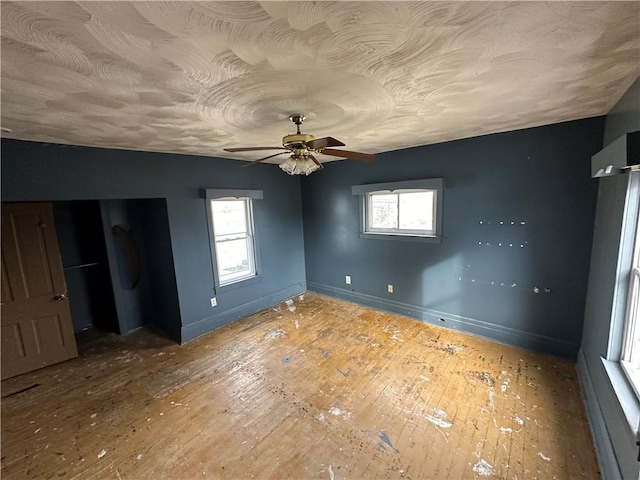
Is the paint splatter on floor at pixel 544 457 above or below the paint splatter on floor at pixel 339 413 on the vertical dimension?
below

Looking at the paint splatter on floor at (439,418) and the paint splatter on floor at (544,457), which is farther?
the paint splatter on floor at (439,418)

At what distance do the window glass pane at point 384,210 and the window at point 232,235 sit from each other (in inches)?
68.9

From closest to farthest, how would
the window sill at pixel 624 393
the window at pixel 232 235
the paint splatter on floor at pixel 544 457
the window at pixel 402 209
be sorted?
the window sill at pixel 624 393 → the paint splatter on floor at pixel 544 457 → the window at pixel 402 209 → the window at pixel 232 235

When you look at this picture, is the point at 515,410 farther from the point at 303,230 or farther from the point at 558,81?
the point at 303,230

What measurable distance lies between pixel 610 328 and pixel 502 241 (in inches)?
51.3

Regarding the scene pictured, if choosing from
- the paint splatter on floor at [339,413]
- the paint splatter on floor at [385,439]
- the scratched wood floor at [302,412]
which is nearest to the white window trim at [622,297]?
the scratched wood floor at [302,412]

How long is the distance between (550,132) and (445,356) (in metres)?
2.47

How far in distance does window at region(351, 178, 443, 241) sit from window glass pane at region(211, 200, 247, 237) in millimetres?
1733

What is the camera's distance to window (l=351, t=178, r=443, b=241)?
11.3ft

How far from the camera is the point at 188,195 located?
3406mm

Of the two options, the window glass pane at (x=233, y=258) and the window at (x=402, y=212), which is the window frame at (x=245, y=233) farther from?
the window at (x=402, y=212)

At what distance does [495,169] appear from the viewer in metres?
2.95

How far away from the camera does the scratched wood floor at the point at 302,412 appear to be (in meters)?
1.77

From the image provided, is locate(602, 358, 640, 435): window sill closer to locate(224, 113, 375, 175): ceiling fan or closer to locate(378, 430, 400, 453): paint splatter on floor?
locate(378, 430, 400, 453): paint splatter on floor
